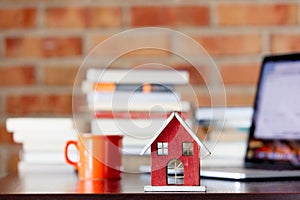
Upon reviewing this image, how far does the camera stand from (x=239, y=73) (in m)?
1.70

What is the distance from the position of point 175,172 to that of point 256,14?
2.44 feet

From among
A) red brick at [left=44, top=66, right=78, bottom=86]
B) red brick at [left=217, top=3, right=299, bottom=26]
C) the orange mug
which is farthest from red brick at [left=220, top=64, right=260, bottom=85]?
the orange mug

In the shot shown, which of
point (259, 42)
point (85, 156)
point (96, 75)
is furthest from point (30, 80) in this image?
point (259, 42)

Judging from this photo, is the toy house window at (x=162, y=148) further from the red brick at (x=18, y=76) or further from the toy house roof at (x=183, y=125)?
the red brick at (x=18, y=76)

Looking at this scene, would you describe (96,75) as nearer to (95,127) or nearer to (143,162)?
(95,127)

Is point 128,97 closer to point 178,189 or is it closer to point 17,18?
point 178,189

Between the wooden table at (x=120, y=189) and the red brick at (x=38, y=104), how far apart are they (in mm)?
356

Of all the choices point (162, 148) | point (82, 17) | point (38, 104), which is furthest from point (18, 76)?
point (162, 148)

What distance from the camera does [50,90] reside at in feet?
5.60

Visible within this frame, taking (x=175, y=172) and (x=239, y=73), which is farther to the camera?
(x=239, y=73)

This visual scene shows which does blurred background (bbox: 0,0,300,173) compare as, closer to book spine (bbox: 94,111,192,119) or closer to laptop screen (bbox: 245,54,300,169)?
laptop screen (bbox: 245,54,300,169)

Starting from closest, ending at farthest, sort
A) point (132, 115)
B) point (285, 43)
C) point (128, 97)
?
point (132, 115) < point (128, 97) < point (285, 43)

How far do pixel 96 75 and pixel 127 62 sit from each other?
0.83 ft

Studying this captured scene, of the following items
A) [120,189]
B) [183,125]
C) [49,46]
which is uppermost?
[49,46]
